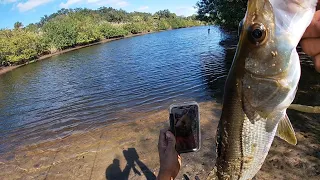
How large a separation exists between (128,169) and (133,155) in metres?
0.74

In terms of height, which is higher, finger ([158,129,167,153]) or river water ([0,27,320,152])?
finger ([158,129,167,153])

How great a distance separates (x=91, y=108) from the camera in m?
→ 16.1

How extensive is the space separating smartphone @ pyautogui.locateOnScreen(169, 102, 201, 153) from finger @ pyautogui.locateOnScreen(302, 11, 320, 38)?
1362 mm

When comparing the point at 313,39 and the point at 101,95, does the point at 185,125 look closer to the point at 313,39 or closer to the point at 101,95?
the point at 313,39

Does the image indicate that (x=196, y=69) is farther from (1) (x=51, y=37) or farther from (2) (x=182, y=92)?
(1) (x=51, y=37)

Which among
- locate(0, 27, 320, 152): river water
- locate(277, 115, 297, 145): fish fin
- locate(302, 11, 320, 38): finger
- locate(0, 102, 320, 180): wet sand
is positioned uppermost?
locate(302, 11, 320, 38): finger

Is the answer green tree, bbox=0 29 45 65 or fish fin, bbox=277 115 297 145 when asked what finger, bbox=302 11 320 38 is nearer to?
fish fin, bbox=277 115 297 145

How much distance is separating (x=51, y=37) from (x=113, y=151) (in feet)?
188

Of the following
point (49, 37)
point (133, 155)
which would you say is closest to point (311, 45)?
point (133, 155)

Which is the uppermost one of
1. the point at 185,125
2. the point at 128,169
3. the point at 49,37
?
the point at 185,125

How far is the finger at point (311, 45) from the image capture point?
173 cm

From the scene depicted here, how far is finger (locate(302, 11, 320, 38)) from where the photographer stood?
5.34 feet

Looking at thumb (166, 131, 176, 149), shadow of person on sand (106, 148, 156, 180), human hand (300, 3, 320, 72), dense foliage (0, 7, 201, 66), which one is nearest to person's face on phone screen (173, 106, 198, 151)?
thumb (166, 131, 176, 149)

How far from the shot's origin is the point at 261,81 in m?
1.65
